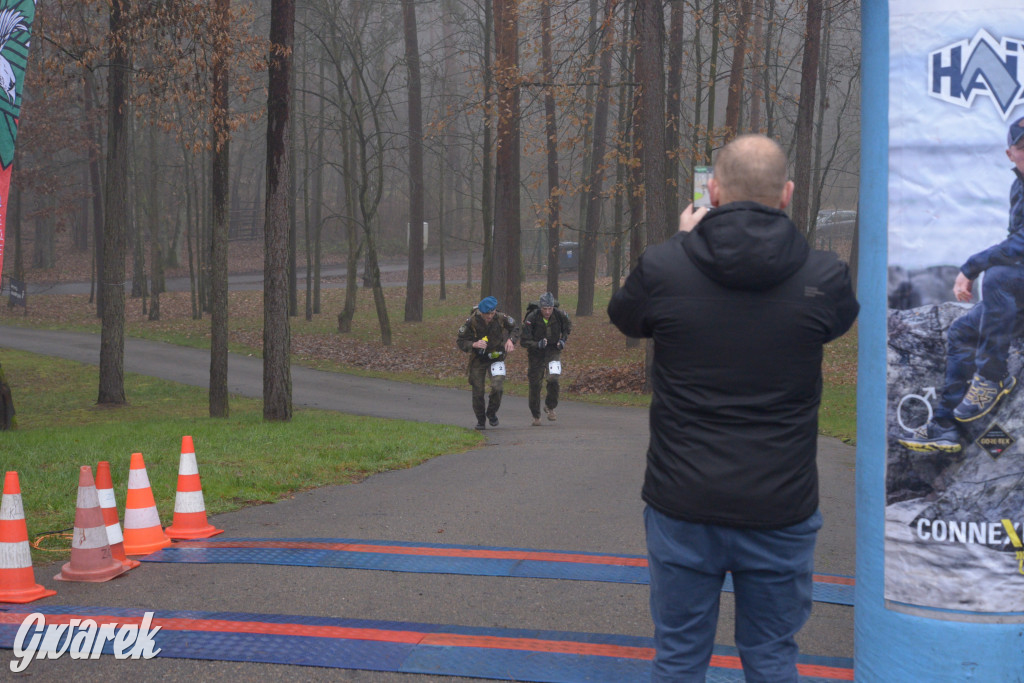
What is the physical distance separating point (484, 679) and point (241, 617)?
1.58m

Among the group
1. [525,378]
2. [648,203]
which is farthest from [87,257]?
[648,203]

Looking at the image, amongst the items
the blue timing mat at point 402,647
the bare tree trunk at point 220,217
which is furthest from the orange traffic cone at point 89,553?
the bare tree trunk at point 220,217

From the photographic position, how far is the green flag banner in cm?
729

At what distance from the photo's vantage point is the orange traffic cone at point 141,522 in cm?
673

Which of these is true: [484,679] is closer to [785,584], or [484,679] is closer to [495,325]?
[785,584]

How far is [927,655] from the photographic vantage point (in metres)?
3.45

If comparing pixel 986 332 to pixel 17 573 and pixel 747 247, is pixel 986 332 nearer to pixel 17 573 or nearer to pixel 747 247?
pixel 747 247

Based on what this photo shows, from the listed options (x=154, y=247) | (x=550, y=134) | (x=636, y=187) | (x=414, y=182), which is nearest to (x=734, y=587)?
(x=636, y=187)

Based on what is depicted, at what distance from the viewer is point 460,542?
6.98 meters

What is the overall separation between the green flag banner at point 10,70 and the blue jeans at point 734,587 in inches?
239

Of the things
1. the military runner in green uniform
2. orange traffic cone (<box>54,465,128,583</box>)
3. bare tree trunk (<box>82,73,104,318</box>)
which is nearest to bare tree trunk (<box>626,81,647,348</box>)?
the military runner in green uniform

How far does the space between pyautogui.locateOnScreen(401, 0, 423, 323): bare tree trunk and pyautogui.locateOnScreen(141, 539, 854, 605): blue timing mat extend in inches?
1040

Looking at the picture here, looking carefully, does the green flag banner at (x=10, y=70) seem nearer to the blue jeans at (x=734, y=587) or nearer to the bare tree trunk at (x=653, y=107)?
the blue jeans at (x=734, y=587)

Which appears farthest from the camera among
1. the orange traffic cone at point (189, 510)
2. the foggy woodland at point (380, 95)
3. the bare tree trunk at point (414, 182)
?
the bare tree trunk at point (414, 182)
